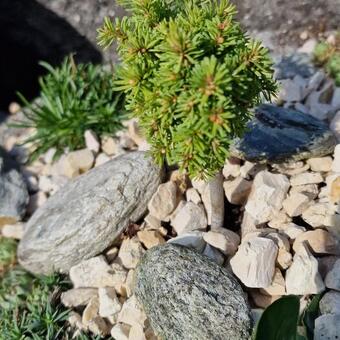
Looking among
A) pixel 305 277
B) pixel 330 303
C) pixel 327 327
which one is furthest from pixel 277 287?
pixel 327 327

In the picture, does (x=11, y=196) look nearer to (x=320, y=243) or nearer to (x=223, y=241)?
(x=223, y=241)

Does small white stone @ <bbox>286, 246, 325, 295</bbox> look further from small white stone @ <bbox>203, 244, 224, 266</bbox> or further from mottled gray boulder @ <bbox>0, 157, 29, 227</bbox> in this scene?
mottled gray boulder @ <bbox>0, 157, 29, 227</bbox>

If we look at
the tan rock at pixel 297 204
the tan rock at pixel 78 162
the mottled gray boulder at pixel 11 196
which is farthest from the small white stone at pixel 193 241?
the mottled gray boulder at pixel 11 196

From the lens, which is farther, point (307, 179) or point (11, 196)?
point (11, 196)

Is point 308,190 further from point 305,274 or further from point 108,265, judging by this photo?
point 108,265

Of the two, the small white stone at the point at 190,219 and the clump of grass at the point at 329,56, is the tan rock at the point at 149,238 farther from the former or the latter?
the clump of grass at the point at 329,56
